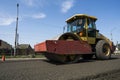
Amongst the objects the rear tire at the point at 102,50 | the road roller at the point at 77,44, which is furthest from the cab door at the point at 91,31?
the rear tire at the point at 102,50

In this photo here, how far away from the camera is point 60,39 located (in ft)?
36.5

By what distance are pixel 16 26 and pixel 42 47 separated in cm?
2634

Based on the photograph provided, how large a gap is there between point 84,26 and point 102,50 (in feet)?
6.18

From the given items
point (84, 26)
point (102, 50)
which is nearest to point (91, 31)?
point (84, 26)

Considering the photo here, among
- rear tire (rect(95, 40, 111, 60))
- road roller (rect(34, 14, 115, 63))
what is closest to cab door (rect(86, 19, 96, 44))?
road roller (rect(34, 14, 115, 63))

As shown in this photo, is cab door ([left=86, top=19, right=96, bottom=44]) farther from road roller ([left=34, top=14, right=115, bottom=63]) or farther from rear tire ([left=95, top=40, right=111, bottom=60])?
rear tire ([left=95, top=40, right=111, bottom=60])

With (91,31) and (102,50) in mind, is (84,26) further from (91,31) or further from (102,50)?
(102,50)

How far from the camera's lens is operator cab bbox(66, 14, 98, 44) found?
1215cm

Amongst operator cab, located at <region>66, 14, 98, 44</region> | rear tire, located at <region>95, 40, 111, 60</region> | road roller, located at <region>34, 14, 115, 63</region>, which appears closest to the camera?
road roller, located at <region>34, 14, 115, 63</region>

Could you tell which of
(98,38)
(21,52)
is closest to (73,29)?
(98,38)

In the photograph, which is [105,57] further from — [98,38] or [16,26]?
[16,26]

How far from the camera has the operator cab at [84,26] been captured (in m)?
12.1

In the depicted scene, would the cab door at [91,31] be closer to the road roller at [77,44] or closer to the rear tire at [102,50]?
the road roller at [77,44]

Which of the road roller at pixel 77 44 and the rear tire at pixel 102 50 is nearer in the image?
the road roller at pixel 77 44
